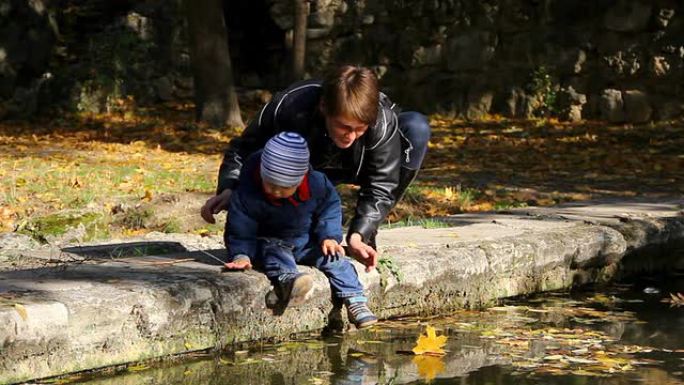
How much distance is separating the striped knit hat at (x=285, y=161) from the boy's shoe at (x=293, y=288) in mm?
374

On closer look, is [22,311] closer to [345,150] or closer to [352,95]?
[352,95]

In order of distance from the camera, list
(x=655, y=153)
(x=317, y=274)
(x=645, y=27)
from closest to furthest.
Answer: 1. (x=317, y=274)
2. (x=655, y=153)
3. (x=645, y=27)

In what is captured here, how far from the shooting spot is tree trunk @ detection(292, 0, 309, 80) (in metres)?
15.4

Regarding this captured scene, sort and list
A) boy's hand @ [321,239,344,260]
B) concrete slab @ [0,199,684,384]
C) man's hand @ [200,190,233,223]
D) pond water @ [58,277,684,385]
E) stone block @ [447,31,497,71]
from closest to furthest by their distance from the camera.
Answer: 1. concrete slab @ [0,199,684,384]
2. pond water @ [58,277,684,385]
3. boy's hand @ [321,239,344,260]
4. man's hand @ [200,190,233,223]
5. stone block @ [447,31,497,71]

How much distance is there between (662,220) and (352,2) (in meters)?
9.57

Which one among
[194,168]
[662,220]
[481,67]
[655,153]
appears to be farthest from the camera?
[481,67]

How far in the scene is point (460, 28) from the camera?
1583 cm

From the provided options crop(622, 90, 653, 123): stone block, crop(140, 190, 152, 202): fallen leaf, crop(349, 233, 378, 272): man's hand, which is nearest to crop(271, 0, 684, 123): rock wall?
crop(622, 90, 653, 123): stone block

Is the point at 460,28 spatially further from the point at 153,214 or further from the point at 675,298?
the point at 675,298

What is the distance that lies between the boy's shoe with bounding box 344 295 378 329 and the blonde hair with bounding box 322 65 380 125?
2.49ft

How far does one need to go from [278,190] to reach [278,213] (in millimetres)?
173

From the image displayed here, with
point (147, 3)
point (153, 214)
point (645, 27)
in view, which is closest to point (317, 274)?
point (153, 214)

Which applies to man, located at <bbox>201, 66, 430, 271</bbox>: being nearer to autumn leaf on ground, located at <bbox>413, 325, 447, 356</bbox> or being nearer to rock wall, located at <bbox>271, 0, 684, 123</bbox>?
autumn leaf on ground, located at <bbox>413, 325, 447, 356</bbox>

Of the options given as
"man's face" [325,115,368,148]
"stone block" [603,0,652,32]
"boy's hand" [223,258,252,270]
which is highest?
"stone block" [603,0,652,32]
